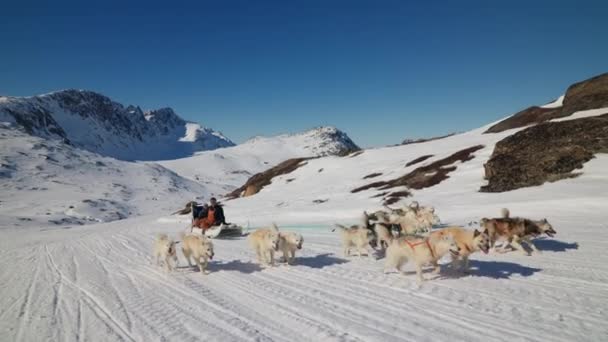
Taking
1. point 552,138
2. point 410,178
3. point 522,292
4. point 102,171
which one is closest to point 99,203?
point 102,171

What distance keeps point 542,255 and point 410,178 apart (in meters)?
27.2

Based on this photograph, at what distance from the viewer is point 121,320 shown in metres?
7.02

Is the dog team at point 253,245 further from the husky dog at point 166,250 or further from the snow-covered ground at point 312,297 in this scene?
the snow-covered ground at point 312,297

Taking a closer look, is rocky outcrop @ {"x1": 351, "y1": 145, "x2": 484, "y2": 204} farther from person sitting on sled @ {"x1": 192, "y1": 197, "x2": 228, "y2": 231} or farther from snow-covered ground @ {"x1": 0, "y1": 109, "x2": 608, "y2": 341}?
snow-covered ground @ {"x1": 0, "y1": 109, "x2": 608, "y2": 341}

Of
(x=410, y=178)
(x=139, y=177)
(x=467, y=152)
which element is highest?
(x=139, y=177)

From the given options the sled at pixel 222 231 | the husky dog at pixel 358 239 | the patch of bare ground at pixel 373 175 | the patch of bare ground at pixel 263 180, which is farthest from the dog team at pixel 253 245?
the patch of bare ground at pixel 263 180

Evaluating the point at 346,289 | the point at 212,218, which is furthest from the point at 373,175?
the point at 346,289

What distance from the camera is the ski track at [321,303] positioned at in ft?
19.8

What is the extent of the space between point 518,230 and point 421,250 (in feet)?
13.7

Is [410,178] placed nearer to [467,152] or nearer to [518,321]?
[467,152]

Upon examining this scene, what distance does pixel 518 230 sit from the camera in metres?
11.0

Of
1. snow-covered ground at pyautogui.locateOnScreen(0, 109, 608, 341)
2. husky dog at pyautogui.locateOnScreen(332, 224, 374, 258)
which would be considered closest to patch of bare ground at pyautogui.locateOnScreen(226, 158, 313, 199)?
snow-covered ground at pyautogui.locateOnScreen(0, 109, 608, 341)

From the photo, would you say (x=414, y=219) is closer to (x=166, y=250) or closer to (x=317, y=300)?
(x=317, y=300)

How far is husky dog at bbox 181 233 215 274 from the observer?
1055cm
